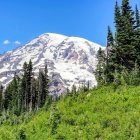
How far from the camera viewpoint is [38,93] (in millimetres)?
106688

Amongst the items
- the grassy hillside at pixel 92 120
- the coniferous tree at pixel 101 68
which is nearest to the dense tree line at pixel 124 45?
the coniferous tree at pixel 101 68

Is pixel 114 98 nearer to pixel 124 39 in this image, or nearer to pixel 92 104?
pixel 92 104

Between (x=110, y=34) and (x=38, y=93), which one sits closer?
(x=110, y=34)

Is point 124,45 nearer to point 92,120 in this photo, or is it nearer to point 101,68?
point 101,68

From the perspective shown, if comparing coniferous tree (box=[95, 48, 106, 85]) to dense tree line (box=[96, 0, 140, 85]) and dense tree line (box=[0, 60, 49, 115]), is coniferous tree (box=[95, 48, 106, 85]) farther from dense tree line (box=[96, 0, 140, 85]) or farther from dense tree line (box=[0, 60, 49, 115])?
dense tree line (box=[0, 60, 49, 115])

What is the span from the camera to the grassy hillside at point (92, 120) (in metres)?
21.1

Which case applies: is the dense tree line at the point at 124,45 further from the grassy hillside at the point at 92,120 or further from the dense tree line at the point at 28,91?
the dense tree line at the point at 28,91

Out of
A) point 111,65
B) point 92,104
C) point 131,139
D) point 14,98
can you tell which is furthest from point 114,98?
point 14,98

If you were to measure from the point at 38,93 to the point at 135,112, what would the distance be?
84533 mm

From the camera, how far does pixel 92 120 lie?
2386 cm

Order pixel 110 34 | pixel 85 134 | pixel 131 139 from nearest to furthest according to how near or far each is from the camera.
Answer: pixel 131 139 < pixel 85 134 < pixel 110 34

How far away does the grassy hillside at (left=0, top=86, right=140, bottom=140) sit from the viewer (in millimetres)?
21141

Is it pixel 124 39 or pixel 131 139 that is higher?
pixel 124 39

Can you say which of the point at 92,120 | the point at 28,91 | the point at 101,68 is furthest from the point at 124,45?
the point at 28,91
